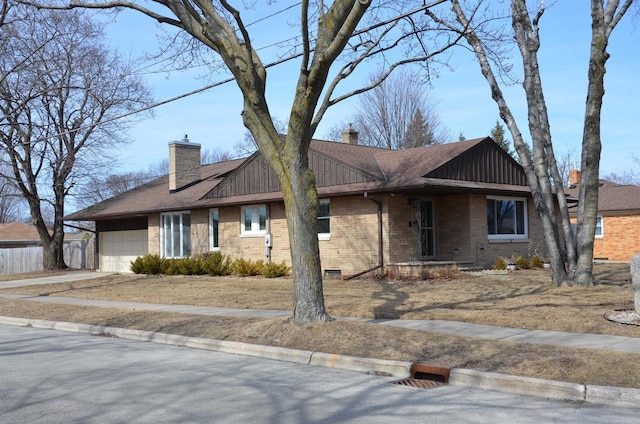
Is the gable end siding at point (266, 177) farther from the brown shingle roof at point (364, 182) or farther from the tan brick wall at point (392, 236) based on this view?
the tan brick wall at point (392, 236)

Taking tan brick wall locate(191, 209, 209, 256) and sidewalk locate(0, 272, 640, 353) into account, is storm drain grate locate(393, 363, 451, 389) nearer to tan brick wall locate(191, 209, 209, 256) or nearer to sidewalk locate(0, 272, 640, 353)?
sidewalk locate(0, 272, 640, 353)

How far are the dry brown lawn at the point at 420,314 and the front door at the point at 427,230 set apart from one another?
3191 mm

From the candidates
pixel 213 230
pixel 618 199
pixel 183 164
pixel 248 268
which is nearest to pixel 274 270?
pixel 248 268

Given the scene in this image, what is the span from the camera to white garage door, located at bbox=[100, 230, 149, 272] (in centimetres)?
3161

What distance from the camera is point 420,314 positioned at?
1266 centimetres

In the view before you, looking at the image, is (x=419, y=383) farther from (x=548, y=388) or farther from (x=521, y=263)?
(x=521, y=263)

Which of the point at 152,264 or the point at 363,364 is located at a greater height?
the point at 152,264

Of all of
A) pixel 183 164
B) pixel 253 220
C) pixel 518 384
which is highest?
pixel 183 164

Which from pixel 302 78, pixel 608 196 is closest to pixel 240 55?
pixel 302 78

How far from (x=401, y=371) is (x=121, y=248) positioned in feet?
85.5

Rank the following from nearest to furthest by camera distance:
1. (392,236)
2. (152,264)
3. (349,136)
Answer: (392,236) < (152,264) < (349,136)

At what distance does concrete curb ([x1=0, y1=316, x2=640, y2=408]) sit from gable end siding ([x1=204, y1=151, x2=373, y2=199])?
1066cm

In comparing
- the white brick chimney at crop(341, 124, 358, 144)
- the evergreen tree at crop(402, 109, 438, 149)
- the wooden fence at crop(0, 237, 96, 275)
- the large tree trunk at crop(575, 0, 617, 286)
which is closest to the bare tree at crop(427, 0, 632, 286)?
the large tree trunk at crop(575, 0, 617, 286)

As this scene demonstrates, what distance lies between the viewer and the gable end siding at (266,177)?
22219 millimetres
